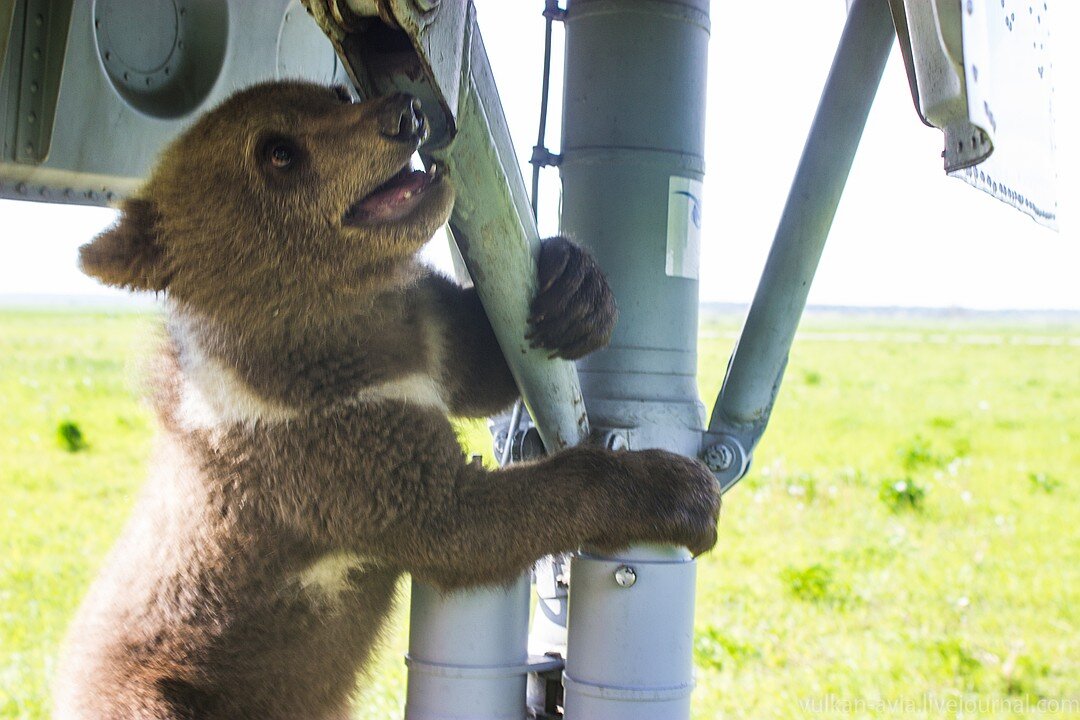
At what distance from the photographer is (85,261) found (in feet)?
8.21

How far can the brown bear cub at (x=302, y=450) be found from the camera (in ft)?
7.76

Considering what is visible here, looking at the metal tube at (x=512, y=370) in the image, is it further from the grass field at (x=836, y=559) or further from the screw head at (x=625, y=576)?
the grass field at (x=836, y=559)

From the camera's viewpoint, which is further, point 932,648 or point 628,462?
point 932,648

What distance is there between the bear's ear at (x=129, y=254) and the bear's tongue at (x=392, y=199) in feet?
1.71

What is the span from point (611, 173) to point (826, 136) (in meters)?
0.50

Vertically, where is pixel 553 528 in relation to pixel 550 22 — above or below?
below

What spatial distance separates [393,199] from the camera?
2.34 m

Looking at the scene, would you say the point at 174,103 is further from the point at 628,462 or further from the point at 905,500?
the point at 905,500

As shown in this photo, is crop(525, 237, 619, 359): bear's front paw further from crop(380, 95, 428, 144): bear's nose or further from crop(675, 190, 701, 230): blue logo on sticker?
crop(380, 95, 428, 144): bear's nose

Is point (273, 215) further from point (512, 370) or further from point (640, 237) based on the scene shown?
point (640, 237)

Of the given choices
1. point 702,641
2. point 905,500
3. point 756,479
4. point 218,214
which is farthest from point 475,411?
point 756,479

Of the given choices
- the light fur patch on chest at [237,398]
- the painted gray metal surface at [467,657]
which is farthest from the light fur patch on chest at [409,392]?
the painted gray metal surface at [467,657]

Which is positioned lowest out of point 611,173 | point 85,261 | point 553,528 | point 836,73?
point 553,528

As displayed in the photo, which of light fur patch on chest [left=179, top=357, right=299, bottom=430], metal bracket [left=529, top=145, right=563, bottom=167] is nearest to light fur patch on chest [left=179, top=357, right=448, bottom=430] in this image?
light fur patch on chest [left=179, top=357, right=299, bottom=430]
